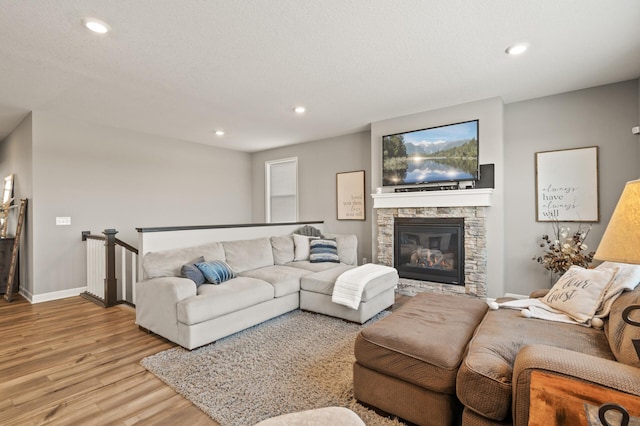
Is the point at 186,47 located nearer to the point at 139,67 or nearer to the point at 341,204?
the point at 139,67

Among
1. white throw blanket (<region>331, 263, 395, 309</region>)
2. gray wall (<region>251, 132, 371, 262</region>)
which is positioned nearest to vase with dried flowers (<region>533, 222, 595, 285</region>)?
white throw blanket (<region>331, 263, 395, 309</region>)

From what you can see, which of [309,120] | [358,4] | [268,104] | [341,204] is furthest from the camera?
[341,204]

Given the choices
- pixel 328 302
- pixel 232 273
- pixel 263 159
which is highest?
pixel 263 159

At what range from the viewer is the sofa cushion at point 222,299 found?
2.63 metres

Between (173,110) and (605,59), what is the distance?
4835 mm

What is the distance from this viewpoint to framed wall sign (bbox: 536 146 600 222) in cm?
345

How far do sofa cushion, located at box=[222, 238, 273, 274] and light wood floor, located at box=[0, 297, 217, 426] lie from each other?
1154mm

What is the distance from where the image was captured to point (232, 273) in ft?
11.3

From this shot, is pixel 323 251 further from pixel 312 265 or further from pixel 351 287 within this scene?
pixel 351 287

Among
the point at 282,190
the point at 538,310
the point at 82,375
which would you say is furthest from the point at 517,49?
the point at 282,190

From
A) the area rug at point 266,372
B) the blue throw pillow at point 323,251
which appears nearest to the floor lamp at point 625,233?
the area rug at point 266,372

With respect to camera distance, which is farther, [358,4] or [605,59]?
[605,59]

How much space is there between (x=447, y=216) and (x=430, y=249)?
52cm

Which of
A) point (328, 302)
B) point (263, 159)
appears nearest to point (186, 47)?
point (328, 302)
